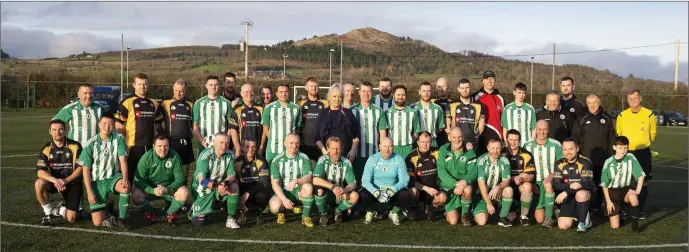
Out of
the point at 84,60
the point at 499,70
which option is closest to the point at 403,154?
the point at 499,70

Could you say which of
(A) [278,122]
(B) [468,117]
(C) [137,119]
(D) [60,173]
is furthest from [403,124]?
(D) [60,173]

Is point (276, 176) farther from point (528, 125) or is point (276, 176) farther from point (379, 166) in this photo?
point (528, 125)

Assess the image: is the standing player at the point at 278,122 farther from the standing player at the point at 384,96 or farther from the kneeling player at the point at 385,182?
the kneeling player at the point at 385,182

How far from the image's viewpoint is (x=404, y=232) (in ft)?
21.4

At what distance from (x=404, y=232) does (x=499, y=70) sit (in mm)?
53923

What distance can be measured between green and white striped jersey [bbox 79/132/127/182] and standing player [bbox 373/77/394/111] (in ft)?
10.2

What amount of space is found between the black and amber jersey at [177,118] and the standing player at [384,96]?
2.30 metres

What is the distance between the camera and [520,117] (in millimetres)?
7750

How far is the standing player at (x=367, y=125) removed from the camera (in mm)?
7648

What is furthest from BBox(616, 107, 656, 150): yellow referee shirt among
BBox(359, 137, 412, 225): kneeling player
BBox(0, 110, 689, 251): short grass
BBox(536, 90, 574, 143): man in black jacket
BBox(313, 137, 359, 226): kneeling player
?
BBox(313, 137, 359, 226): kneeling player

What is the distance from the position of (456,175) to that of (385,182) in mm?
823

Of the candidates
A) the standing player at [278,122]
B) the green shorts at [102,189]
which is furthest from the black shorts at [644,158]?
the green shorts at [102,189]

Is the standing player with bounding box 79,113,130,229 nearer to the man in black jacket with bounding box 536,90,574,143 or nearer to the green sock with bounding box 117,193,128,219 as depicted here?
the green sock with bounding box 117,193,128,219

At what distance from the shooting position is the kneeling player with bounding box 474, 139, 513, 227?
6.90m
